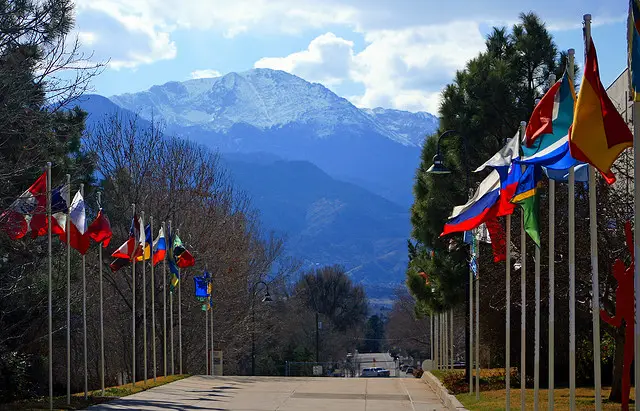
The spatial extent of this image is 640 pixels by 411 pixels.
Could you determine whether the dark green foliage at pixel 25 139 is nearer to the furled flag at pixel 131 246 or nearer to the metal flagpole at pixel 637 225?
the furled flag at pixel 131 246

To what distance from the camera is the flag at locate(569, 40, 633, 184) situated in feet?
38.3

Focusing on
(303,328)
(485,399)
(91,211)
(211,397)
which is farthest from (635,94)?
(303,328)

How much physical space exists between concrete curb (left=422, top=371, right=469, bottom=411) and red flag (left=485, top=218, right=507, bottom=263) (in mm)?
3340

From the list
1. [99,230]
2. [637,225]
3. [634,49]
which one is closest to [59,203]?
[99,230]

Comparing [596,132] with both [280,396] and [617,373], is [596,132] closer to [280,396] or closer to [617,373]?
[617,373]

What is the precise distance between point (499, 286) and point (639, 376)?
1466 cm

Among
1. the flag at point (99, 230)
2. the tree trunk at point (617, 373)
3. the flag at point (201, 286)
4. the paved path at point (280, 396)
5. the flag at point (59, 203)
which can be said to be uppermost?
the flag at point (59, 203)

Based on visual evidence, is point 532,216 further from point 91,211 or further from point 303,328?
point 303,328

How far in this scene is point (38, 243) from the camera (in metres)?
26.9

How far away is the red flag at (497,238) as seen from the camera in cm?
2106

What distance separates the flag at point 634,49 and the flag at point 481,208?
837 cm

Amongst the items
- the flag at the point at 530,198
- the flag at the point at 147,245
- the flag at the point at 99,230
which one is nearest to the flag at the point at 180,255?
the flag at the point at 147,245

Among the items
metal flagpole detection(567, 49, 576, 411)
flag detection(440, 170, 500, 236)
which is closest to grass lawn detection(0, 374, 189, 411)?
flag detection(440, 170, 500, 236)

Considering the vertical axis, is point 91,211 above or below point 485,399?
above
